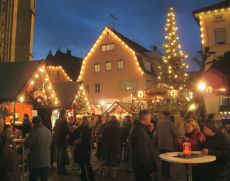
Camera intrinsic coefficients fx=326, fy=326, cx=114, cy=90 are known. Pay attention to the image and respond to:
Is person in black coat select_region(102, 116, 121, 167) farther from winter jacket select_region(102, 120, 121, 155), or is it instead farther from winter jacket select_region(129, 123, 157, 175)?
winter jacket select_region(129, 123, 157, 175)

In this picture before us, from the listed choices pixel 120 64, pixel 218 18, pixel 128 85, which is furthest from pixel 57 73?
pixel 218 18

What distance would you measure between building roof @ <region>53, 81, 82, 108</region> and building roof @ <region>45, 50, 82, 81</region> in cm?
2102

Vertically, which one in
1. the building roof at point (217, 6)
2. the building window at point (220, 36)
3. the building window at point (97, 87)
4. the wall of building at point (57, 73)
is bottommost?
the building window at point (97, 87)

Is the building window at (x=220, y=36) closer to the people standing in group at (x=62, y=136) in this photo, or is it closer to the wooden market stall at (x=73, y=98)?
the wooden market stall at (x=73, y=98)

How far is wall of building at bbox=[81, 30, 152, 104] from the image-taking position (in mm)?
36031

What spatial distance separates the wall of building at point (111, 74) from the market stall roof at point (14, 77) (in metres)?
21.1

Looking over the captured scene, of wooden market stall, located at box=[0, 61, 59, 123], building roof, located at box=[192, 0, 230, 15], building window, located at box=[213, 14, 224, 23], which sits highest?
building roof, located at box=[192, 0, 230, 15]

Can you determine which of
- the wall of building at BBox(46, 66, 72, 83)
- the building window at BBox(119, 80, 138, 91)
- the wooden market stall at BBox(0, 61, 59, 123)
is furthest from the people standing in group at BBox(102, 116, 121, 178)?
the wall of building at BBox(46, 66, 72, 83)

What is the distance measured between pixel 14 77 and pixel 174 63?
16940 mm

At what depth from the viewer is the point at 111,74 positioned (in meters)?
37.5

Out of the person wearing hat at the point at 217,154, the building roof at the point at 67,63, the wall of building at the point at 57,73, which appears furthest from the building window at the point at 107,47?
the person wearing hat at the point at 217,154

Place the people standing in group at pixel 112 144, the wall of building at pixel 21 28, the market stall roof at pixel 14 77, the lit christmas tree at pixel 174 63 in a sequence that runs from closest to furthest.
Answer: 1. the people standing in group at pixel 112 144
2. the market stall roof at pixel 14 77
3. the wall of building at pixel 21 28
4. the lit christmas tree at pixel 174 63

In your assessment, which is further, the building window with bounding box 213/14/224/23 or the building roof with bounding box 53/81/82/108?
the building window with bounding box 213/14/224/23

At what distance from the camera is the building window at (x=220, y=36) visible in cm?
2696
